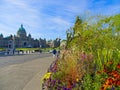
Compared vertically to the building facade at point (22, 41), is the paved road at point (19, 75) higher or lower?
lower

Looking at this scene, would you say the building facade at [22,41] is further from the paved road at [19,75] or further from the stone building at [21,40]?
the paved road at [19,75]

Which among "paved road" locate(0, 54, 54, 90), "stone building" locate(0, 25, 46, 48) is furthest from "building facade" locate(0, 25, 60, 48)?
"paved road" locate(0, 54, 54, 90)

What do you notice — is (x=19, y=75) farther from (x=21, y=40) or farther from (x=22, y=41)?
(x=22, y=41)

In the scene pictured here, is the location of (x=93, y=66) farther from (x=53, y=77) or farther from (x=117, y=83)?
(x=117, y=83)

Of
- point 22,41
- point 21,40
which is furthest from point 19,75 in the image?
point 22,41

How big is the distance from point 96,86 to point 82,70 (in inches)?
46.6

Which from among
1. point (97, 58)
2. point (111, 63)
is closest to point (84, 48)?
point (97, 58)

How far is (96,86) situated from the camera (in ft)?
18.4

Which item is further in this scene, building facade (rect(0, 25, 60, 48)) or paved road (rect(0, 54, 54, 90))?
building facade (rect(0, 25, 60, 48))

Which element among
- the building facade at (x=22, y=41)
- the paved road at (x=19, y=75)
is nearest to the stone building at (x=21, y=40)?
the building facade at (x=22, y=41)

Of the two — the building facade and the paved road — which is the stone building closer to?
the building facade

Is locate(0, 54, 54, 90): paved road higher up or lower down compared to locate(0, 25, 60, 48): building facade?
lower down

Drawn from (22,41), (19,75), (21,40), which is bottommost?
(19,75)

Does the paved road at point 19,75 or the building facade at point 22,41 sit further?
the building facade at point 22,41
